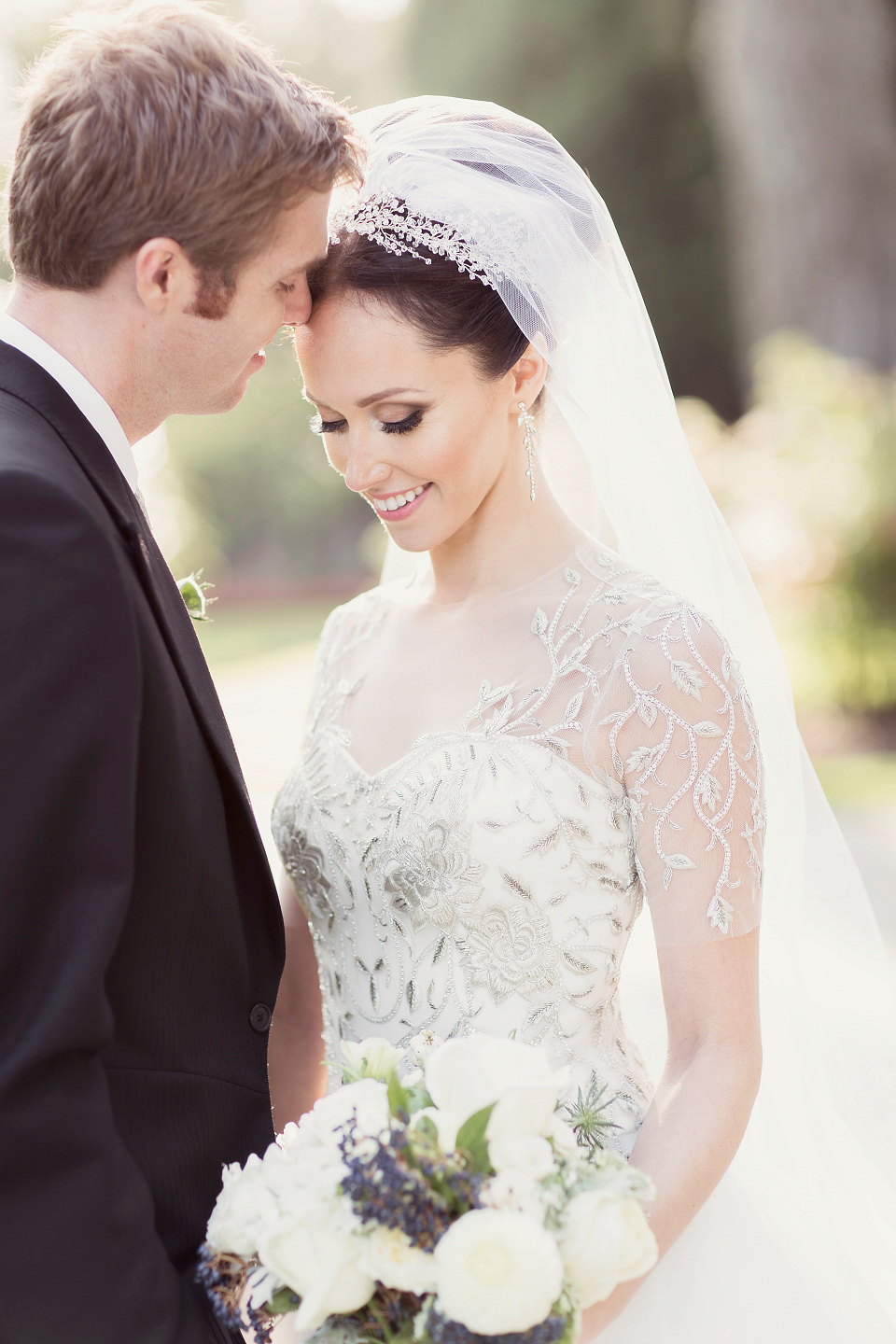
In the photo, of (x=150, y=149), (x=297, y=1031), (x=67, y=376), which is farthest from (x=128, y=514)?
(x=297, y=1031)

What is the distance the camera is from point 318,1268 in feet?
4.92

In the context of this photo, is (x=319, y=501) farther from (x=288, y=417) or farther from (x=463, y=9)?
(x=463, y=9)

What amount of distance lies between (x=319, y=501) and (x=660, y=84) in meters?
12.5

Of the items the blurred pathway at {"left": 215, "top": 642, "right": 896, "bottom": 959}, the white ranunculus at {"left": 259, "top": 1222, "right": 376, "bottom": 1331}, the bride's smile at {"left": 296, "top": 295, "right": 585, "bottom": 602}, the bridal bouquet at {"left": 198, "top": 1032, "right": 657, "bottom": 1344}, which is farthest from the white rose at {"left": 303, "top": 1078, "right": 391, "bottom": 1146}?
the blurred pathway at {"left": 215, "top": 642, "right": 896, "bottom": 959}

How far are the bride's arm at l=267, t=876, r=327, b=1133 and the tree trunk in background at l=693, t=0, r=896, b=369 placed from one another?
12.1 m

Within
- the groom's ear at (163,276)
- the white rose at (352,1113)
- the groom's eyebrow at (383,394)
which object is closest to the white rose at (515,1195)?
the white rose at (352,1113)

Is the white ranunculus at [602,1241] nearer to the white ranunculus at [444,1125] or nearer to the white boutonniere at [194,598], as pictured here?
the white ranunculus at [444,1125]

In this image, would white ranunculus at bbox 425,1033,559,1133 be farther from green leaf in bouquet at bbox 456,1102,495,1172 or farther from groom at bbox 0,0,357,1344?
groom at bbox 0,0,357,1344

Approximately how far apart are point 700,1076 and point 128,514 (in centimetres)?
136

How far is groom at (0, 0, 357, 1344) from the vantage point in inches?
61.8

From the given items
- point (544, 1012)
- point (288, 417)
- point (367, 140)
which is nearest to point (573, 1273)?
point (544, 1012)

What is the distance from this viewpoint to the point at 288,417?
27266 mm

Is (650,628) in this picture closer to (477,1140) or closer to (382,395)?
(382,395)

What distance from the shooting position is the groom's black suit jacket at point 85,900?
156cm
